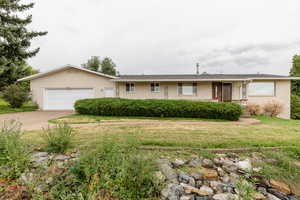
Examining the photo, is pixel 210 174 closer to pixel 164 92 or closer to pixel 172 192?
pixel 172 192

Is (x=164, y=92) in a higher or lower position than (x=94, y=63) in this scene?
lower

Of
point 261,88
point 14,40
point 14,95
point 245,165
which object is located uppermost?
point 14,40

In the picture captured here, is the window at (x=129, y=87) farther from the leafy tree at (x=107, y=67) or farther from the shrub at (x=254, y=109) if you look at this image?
the leafy tree at (x=107, y=67)

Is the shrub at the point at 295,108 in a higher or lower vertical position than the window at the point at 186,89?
lower

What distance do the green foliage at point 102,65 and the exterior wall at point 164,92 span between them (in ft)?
63.0

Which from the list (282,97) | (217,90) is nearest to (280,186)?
(217,90)

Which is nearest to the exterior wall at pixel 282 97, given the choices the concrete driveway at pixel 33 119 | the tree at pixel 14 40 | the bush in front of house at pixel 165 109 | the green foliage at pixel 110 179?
the bush in front of house at pixel 165 109

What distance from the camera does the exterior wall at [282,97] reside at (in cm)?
1224

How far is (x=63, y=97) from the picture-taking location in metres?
13.2

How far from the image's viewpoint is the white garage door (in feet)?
43.1

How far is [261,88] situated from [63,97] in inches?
722

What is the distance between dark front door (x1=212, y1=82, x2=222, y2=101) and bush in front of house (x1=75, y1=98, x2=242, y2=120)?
15.7 feet

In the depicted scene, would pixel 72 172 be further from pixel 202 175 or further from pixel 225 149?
pixel 225 149

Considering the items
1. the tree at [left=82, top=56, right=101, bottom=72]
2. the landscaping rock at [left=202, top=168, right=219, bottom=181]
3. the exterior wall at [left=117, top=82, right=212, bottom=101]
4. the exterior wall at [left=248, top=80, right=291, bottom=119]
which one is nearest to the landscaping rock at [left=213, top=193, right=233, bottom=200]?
the landscaping rock at [left=202, top=168, right=219, bottom=181]
